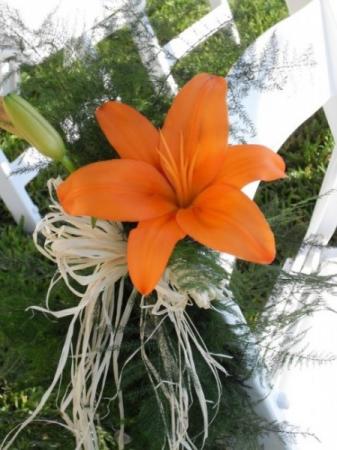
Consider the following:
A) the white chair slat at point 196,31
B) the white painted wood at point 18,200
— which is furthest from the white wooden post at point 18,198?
the white chair slat at point 196,31

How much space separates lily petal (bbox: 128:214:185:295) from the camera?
0.48 m

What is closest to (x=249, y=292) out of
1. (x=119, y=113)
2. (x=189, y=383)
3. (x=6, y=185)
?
(x=189, y=383)

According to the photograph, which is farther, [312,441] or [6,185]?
[6,185]

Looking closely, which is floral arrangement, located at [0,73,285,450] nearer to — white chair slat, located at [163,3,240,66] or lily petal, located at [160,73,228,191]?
lily petal, located at [160,73,228,191]

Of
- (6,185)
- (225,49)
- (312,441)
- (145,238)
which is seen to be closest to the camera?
(145,238)

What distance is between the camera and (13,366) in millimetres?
749

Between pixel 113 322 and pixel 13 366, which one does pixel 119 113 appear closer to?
pixel 113 322

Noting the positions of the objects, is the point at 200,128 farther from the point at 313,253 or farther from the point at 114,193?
the point at 313,253

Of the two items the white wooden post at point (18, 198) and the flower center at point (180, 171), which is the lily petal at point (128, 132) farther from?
the white wooden post at point (18, 198)

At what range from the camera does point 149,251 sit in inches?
19.2

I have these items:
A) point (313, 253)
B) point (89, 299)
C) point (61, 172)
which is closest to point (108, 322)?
point (89, 299)

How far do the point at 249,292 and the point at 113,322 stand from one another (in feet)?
0.48

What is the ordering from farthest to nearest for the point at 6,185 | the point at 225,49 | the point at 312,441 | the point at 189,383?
the point at 6,185 < the point at 312,441 < the point at 225,49 < the point at 189,383

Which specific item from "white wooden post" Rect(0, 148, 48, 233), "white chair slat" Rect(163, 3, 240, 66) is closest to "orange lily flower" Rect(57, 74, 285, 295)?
"white chair slat" Rect(163, 3, 240, 66)
